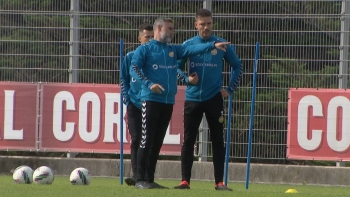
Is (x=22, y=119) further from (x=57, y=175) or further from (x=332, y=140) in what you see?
(x=332, y=140)

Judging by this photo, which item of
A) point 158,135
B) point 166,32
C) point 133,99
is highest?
point 166,32

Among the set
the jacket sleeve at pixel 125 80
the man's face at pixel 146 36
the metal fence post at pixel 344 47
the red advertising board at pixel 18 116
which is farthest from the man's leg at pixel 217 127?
the red advertising board at pixel 18 116

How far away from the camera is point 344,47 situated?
15109 millimetres

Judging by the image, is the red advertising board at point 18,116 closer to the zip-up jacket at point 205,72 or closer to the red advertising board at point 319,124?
the red advertising board at point 319,124

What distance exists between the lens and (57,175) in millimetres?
15906

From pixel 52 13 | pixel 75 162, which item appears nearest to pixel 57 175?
pixel 75 162

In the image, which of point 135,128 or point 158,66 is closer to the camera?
point 158,66

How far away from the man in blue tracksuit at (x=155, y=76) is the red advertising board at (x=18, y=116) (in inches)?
226

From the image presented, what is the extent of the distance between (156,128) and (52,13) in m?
5.86

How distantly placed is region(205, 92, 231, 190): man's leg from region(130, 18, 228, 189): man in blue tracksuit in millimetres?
522

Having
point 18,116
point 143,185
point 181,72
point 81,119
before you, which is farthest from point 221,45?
point 18,116

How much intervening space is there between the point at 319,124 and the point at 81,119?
12.7ft

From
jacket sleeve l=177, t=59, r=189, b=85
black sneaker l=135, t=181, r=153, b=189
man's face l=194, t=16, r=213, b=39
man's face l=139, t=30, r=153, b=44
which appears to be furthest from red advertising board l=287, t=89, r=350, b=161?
black sneaker l=135, t=181, r=153, b=189

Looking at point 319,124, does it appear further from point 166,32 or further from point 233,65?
point 166,32
